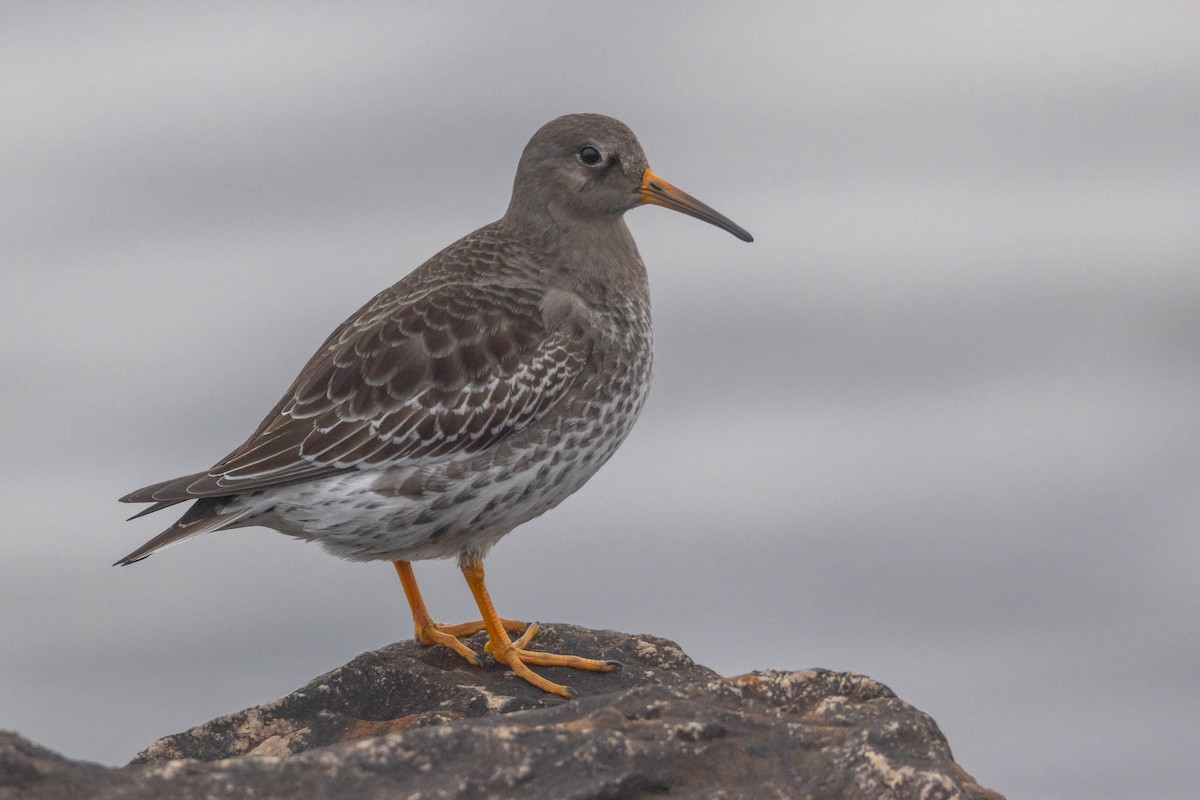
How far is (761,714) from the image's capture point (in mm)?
6504

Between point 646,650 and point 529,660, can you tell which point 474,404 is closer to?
point 529,660

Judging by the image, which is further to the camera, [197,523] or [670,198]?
[670,198]

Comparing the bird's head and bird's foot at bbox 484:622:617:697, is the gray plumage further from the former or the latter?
bird's foot at bbox 484:622:617:697

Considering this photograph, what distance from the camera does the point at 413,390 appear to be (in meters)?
9.88

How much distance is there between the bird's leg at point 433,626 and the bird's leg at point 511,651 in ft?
0.65

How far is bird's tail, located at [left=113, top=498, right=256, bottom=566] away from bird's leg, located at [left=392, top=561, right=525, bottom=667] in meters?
1.39

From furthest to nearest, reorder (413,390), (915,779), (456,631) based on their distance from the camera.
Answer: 1. (456,631)
2. (413,390)
3. (915,779)

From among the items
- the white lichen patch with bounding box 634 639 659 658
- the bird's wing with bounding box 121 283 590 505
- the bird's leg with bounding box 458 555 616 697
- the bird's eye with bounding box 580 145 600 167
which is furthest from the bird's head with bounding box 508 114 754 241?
the white lichen patch with bounding box 634 639 659 658

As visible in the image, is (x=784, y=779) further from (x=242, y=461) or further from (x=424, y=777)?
(x=242, y=461)

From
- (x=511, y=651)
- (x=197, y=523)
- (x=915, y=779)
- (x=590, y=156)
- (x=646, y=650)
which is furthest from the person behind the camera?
(x=590, y=156)

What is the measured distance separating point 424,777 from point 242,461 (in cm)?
440

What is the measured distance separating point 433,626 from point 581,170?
11.1 feet

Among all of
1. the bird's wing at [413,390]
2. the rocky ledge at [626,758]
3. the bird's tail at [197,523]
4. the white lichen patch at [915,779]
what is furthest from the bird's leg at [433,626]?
the white lichen patch at [915,779]

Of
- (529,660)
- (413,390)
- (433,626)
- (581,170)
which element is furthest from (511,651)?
(581,170)
